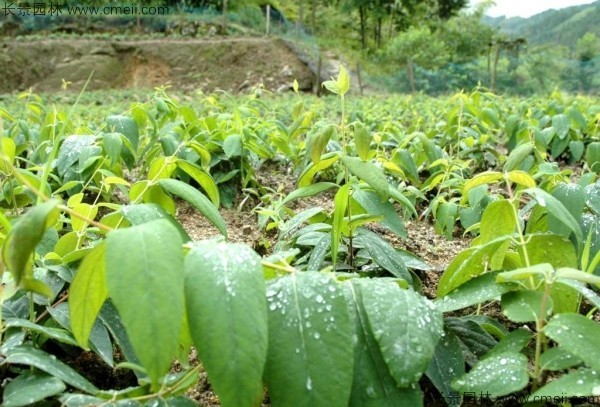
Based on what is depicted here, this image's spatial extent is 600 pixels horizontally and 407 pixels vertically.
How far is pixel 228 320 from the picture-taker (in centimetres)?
46

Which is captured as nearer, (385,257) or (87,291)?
(87,291)

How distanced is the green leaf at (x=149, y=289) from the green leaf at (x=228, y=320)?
0.09ft

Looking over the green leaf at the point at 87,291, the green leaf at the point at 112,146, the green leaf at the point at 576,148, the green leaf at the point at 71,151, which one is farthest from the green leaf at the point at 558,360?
the green leaf at the point at 576,148

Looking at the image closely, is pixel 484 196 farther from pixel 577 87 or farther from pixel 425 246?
pixel 577 87

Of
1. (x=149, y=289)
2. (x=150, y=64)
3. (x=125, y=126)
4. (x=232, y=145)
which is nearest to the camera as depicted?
(x=149, y=289)

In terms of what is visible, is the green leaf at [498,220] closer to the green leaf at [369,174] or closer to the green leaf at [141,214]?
the green leaf at [369,174]

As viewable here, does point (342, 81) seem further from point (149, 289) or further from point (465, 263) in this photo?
point (149, 289)

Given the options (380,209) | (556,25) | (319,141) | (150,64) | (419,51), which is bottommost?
(150,64)

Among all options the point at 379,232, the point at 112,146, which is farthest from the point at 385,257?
the point at 112,146

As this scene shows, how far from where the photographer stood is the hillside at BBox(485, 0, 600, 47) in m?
18.1

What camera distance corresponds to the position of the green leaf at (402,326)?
1.75 feet

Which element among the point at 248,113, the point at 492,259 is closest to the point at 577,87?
the point at 248,113

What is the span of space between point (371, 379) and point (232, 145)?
3.68 ft

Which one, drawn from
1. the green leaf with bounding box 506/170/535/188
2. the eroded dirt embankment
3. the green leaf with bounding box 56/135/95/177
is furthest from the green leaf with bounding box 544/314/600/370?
the eroded dirt embankment
